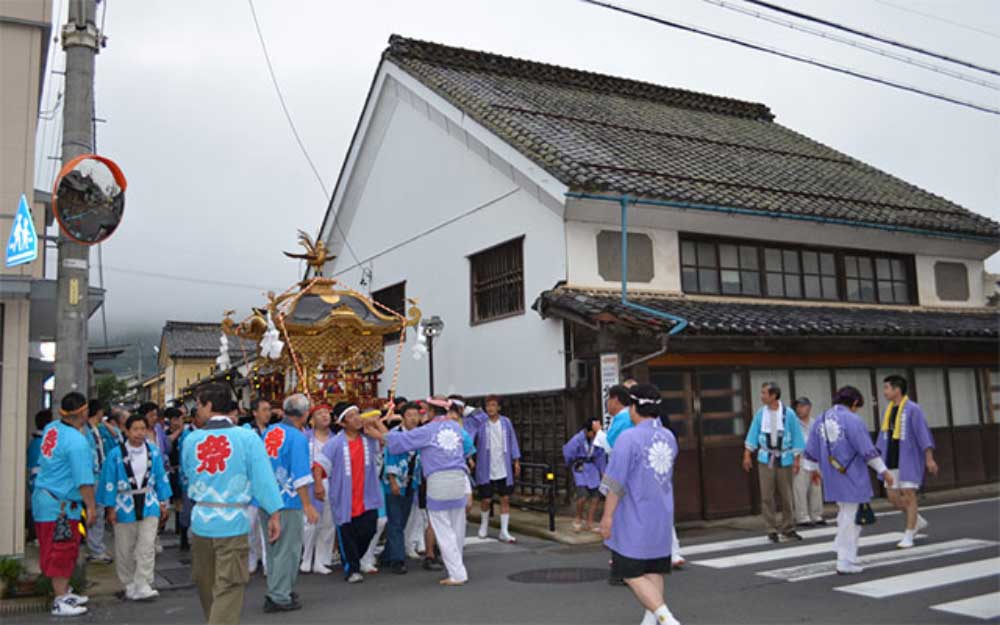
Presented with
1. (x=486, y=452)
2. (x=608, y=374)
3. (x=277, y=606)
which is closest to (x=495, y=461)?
(x=486, y=452)

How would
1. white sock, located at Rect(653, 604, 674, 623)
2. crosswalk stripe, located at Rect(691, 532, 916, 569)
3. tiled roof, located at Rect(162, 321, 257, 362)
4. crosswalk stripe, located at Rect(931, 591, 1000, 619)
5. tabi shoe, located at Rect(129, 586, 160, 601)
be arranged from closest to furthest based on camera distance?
white sock, located at Rect(653, 604, 674, 623) → crosswalk stripe, located at Rect(931, 591, 1000, 619) → tabi shoe, located at Rect(129, 586, 160, 601) → crosswalk stripe, located at Rect(691, 532, 916, 569) → tiled roof, located at Rect(162, 321, 257, 362)

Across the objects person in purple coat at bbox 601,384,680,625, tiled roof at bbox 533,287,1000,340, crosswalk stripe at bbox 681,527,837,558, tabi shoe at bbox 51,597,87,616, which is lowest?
crosswalk stripe at bbox 681,527,837,558

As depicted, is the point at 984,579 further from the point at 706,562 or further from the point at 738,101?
the point at 738,101

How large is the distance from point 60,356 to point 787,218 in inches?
486

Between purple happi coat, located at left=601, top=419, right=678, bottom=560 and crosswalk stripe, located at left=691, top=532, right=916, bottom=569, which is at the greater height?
purple happi coat, located at left=601, top=419, right=678, bottom=560

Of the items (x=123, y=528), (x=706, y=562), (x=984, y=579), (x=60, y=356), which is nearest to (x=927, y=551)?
(x=984, y=579)

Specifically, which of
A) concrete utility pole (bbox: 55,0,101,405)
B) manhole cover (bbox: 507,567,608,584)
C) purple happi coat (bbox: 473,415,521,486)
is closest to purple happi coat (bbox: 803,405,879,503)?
manhole cover (bbox: 507,567,608,584)

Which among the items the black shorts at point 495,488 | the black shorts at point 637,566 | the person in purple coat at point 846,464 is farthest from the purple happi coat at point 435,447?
the person in purple coat at point 846,464

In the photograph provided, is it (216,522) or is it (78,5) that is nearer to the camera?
(216,522)

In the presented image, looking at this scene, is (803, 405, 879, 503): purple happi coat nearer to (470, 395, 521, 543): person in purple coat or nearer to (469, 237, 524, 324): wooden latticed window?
(470, 395, 521, 543): person in purple coat

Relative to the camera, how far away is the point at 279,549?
7.51 metres

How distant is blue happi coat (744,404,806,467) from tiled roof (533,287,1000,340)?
1.89 m

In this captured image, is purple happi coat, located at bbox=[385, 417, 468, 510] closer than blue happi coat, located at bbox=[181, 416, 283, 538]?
No

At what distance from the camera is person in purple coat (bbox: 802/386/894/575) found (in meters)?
8.23
